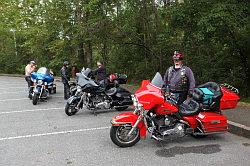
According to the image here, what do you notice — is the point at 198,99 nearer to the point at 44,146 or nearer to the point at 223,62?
the point at 44,146

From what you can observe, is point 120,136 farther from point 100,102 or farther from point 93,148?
point 100,102

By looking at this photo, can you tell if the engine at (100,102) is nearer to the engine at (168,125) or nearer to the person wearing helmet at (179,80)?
the person wearing helmet at (179,80)

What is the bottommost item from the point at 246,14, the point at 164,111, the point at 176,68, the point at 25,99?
the point at 25,99

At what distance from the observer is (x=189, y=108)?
7160 mm

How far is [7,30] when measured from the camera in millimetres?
32281

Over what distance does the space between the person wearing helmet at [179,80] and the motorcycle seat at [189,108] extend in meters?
0.32

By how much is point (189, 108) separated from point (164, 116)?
60 cm

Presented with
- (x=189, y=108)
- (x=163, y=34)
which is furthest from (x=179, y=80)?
(x=163, y=34)

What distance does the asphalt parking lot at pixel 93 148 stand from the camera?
606 centimetres

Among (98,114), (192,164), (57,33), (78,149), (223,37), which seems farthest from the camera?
(57,33)

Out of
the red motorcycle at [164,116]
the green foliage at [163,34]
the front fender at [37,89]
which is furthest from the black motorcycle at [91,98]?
the red motorcycle at [164,116]

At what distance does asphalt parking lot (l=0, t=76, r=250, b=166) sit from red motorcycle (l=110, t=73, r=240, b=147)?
0.25m

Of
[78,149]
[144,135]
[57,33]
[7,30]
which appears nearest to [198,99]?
[144,135]

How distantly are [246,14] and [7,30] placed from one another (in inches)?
1027
